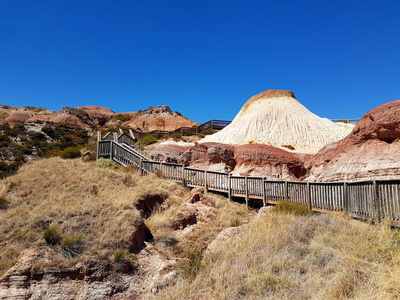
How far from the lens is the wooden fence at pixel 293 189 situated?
805 centimetres

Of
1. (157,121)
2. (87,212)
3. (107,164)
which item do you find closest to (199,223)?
(87,212)

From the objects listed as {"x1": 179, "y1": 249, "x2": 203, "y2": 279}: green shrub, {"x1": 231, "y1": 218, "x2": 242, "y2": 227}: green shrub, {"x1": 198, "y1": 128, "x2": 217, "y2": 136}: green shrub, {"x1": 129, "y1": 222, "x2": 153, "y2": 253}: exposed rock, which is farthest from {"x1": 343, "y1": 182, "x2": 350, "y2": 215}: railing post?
{"x1": 198, "y1": 128, "x2": 217, "y2": 136}: green shrub

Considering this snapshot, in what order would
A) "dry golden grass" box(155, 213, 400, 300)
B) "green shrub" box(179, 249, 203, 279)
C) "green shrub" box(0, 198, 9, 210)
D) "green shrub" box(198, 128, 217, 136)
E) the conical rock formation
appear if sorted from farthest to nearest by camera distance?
"green shrub" box(198, 128, 217, 136)
the conical rock formation
"green shrub" box(0, 198, 9, 210)
"green shrub" box(179, 249, 203, 279)
"dry golden grass" box(155, 213, 400, 300)

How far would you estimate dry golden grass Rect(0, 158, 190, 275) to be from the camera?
761cm

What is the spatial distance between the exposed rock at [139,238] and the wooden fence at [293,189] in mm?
6633

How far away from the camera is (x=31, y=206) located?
9734 millimetres

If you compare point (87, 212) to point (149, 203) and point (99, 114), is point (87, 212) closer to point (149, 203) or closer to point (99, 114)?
point (149, 203)

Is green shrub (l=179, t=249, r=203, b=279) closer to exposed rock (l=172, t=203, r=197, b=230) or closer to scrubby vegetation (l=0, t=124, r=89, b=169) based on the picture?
exposed rock (l=172, t=203, r=197, b=230)

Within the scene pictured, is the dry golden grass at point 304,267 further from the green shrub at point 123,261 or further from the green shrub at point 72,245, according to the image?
the green shrub at point 72,245

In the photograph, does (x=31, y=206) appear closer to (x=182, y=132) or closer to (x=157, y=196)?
(x=157, y=196)

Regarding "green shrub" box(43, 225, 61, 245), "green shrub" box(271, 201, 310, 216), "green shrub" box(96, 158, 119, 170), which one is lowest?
"green shrub" box(43, 225, 61, 245)

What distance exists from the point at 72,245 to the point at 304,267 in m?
5.79

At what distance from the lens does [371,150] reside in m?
16.2

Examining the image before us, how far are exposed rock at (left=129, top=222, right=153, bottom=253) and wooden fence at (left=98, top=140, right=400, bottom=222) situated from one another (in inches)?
261
